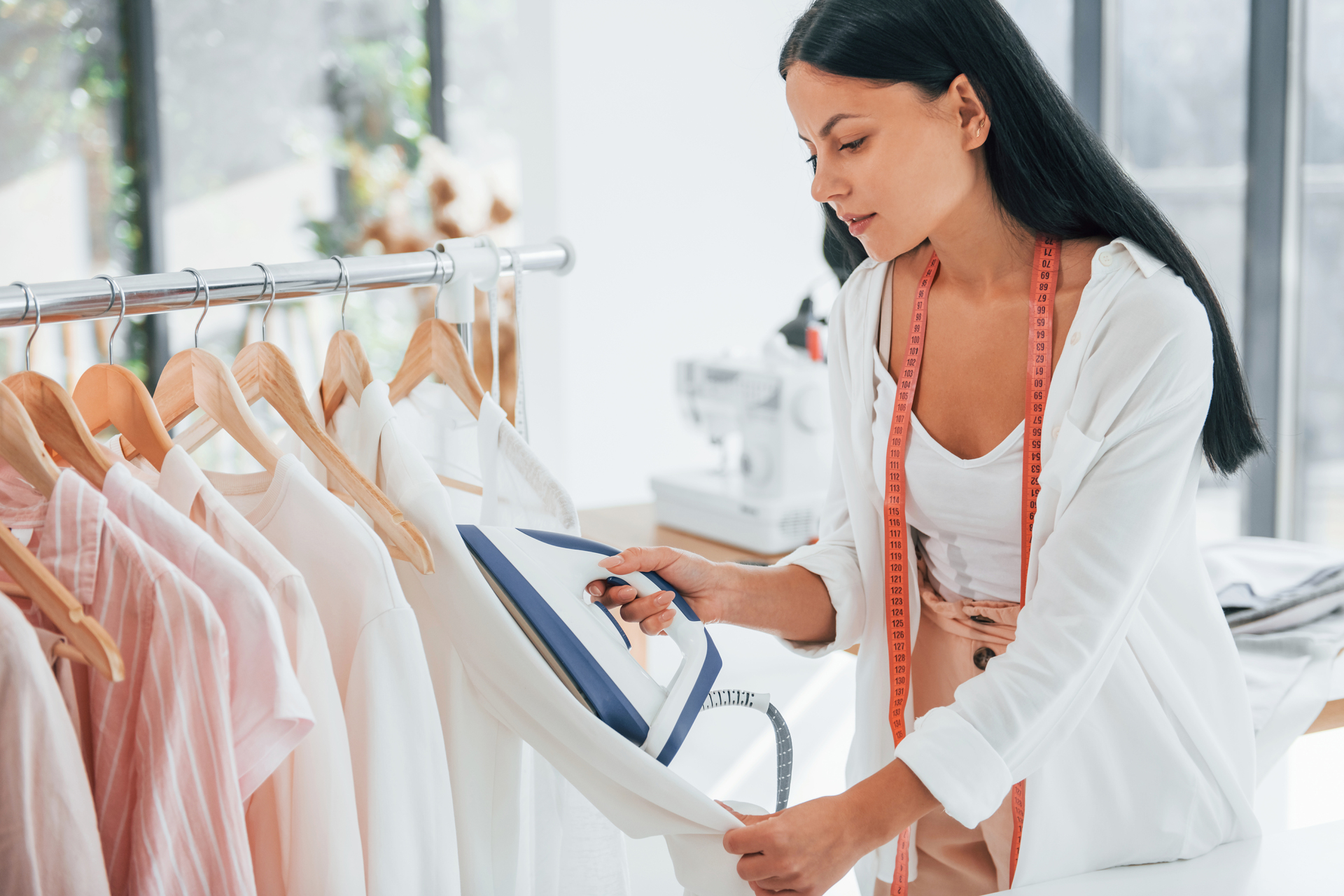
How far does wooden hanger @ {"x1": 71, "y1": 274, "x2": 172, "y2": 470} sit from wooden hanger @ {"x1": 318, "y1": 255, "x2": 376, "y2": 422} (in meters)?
0.16

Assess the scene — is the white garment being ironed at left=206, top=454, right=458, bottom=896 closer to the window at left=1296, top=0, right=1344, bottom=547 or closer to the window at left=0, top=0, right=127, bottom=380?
the window at left=0, top=0, right=127, bottom=380

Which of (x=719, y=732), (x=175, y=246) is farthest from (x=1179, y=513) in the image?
(x=175, y=246)

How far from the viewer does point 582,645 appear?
1.01m

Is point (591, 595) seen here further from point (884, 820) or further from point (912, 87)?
point (912, 87)

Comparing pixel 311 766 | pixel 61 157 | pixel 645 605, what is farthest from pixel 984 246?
pixel 61 157

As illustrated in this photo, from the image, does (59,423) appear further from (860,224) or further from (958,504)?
(958,504)

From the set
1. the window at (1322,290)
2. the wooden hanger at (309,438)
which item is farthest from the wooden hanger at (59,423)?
the window at (1322,290)

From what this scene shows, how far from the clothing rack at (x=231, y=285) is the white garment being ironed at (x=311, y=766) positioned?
0.22 m

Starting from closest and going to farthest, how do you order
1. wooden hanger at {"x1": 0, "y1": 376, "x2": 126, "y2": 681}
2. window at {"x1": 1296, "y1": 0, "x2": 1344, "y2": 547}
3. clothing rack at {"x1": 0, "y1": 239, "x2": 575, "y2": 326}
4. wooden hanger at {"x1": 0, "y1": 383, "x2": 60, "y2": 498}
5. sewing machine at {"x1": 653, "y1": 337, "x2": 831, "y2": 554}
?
wooden hanger at {"x1": 0, "y1": 376, "x2": 126, "y2": 681} → wooden hanger at {"x1": 0, "y1": 383, "x2": 60, "y2": 498} → clothing rack at {"x1": 0, "y1": 239, "x2": 575, "y2": 326} → sewing machine at {"x1": 653, "y1": 337, "x2": 831, "y2": 554} → window at {"x1": 1296, "y1": 0, "x2": 1344, "y2": 547}

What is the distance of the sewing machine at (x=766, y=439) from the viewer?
86.7 inches

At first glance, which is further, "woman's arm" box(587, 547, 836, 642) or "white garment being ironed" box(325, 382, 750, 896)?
"woman's arm" box(587, 547, 836, 642)

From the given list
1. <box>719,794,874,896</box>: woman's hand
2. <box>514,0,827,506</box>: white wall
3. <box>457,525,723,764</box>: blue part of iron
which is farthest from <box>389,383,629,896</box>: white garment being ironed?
<box>514,0,827,506</box>: white wall

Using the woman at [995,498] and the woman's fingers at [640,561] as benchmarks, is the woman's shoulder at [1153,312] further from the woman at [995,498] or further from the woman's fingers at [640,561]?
the woman's fingers at [640,561]

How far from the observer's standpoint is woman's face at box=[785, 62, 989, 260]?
3.63 ft
